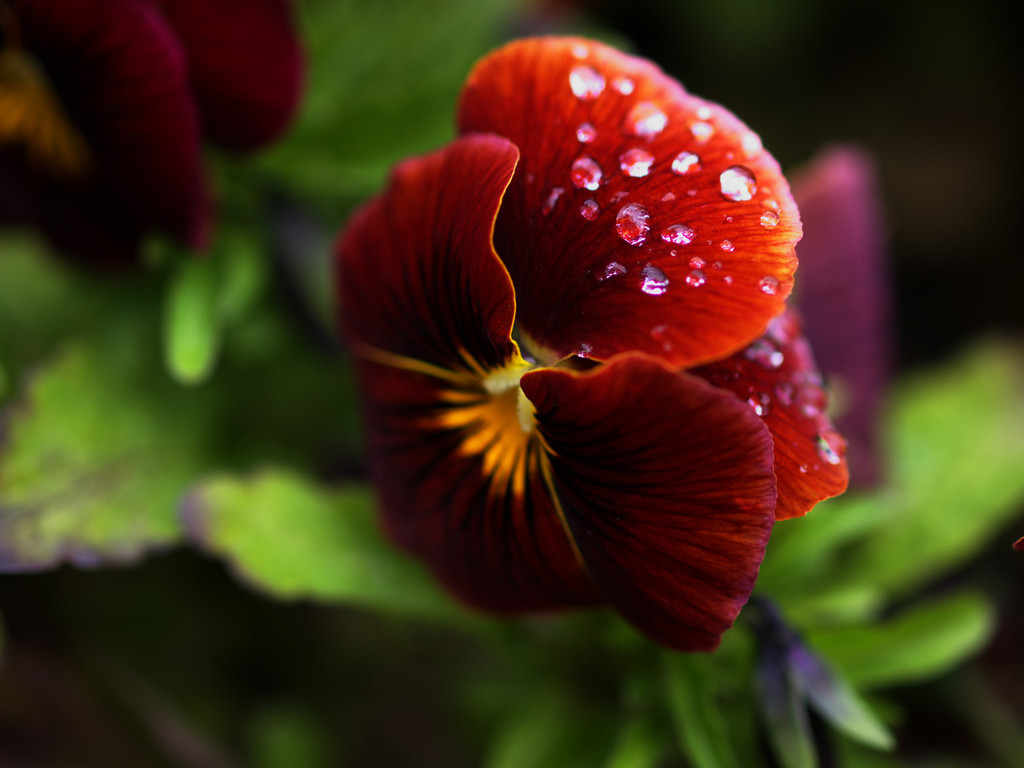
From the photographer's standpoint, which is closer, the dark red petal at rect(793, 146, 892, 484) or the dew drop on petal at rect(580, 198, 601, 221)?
the dew drop on petal at rect(580, 198, 601, 221)

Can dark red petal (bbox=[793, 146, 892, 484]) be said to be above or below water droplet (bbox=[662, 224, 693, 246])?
below

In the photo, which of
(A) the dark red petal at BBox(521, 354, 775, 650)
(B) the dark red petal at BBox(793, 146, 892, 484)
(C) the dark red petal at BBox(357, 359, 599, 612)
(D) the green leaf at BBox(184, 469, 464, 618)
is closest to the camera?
(A) the dark red petal at BBox(521, 354, 775, 650)

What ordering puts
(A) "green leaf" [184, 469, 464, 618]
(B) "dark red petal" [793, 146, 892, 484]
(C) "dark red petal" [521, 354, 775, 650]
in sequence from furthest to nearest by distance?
(B) "dark red petal" [793, 146, 892, 484] → (A) "green leaf" [184, 469, 464, 618] → (C) "dark red petal" [521, 354, 775, 650]

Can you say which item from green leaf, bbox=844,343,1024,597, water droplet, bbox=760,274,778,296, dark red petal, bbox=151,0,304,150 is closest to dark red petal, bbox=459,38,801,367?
water droplet, bbox=760,274,778,296

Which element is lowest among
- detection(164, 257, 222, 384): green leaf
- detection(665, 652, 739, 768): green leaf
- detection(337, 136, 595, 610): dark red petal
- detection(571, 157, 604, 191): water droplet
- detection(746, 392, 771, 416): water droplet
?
detection(665, 652, 739, 768): green leaf

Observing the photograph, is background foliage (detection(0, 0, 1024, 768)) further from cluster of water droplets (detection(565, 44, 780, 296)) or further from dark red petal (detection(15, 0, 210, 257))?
cluster of water droplets (detection(565, 44, 780, 296))
